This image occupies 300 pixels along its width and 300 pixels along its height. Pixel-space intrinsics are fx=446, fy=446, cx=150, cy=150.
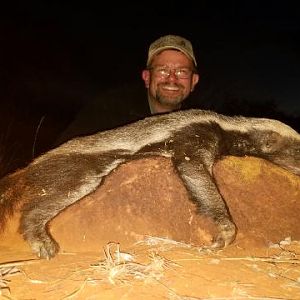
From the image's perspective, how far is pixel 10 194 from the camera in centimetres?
374

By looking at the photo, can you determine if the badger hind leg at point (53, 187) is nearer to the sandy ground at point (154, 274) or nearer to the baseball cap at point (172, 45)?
the sandy ground at point (154, 274)

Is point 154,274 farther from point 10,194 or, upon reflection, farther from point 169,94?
point 169,94

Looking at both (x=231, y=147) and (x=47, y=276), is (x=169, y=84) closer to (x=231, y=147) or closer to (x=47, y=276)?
(x=231, y=147)

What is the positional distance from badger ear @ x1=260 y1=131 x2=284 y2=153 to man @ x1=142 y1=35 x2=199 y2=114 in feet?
5.78

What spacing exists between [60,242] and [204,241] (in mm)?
1102

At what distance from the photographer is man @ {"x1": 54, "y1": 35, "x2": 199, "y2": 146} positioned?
242 inches

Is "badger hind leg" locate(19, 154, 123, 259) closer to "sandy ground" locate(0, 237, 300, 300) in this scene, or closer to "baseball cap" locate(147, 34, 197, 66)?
"sandy ground" locate(0, 237, 300, 300)

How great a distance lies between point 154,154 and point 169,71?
2.50 m

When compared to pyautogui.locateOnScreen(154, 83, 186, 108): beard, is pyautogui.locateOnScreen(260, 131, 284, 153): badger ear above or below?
below

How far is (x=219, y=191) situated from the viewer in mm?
3857

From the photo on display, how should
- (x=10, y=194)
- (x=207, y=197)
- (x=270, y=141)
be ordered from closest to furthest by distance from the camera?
(x=207, y=197), (x=10, y=194), (x=270, y=141)

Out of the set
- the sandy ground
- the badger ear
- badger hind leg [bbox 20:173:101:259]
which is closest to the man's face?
the badger ear

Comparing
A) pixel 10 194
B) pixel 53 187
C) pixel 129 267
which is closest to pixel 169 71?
pixel 53 187

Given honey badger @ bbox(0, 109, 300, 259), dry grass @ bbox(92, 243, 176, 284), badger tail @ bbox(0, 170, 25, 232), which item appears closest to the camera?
dry grass @ bbox(92, 243, 176, 284)
